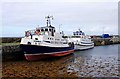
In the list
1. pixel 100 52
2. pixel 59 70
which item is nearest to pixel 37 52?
pixel 59 70

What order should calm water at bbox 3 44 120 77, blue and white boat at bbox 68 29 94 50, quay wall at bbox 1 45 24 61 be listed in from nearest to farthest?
calm water at bbox 3 44 120 77
quay wall at bbox 1 45 24 61
blue and white boat at bbox 68 29 94 50

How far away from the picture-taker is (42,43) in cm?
3312

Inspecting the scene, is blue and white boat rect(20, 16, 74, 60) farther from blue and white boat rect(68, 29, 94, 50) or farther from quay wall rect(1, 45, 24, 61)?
blue and white boat rect(68, 29, 94, 50)

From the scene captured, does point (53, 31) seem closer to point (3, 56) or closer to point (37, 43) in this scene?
point (37, 43)

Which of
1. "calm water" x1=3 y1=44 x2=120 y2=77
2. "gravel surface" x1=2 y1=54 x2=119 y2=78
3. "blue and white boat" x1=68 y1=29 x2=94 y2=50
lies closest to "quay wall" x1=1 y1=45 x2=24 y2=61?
"calm water" x1=3 y1=44 x2=120 y2=77

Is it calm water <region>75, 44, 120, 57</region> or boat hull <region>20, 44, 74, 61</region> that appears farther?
calm water <region>75, 44, 120, 57</region>

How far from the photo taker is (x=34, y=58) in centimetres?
3195

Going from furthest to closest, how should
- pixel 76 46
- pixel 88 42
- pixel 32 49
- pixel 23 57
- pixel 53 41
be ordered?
pixel 88 42 → pixel 76 46 → pixel 53 41 → pixel 23 57 → pixel 32 49

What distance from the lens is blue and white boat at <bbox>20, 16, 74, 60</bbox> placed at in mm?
31516

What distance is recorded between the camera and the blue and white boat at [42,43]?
31516 millimetres

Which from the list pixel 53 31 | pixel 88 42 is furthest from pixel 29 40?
pixel 88 42

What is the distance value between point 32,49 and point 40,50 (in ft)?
3.99

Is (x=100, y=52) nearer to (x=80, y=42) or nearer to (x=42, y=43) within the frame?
(x=80, y=42)

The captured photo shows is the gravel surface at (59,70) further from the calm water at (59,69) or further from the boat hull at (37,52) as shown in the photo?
the boat hull at (37,52)
